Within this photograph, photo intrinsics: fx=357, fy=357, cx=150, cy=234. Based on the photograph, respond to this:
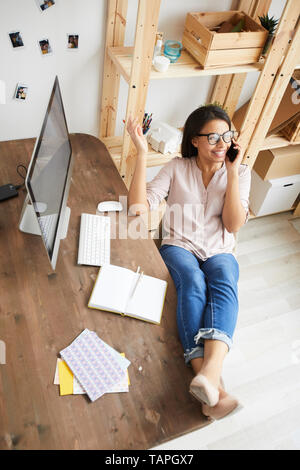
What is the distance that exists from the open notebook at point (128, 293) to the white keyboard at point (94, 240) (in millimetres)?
50

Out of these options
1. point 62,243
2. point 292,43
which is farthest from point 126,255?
point 292,43

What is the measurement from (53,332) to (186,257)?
0.65 meters

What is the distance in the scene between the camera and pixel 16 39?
1.67m

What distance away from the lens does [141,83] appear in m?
1.73

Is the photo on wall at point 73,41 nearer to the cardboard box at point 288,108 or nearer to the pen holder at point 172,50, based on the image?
the pen holder at point 172,50

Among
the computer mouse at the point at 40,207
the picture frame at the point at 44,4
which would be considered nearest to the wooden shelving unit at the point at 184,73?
the picture frame at the point at 44,4

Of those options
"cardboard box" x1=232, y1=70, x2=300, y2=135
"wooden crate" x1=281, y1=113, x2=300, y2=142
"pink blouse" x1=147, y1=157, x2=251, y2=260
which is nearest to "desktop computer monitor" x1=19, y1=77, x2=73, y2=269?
"pink blouse" x1=147, y1=157, x2=251, y2=260

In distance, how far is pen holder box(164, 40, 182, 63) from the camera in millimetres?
1794

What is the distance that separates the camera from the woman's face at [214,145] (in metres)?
1.51

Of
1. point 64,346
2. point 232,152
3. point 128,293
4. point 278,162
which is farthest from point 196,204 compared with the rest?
point 278,162

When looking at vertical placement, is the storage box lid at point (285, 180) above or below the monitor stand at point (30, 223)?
below

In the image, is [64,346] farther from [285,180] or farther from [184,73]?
[285,180]

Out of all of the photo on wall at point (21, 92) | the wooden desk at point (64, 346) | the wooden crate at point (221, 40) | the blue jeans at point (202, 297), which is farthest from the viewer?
the photo on wall at point (21, 92)

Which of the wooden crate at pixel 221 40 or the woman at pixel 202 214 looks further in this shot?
A: the wooden crate at pixel 221 40
